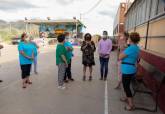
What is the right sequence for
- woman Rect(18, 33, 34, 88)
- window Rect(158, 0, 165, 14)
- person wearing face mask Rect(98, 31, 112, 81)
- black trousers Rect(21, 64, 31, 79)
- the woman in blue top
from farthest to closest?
person wearing face mask Rect(98, 31, 112, 81) < black trousers Rect(21, 64, 31, 79) < woman Rect(18, 33, 34, 88) < window Rect(158, 0, 165, 14) < the woman in blue top

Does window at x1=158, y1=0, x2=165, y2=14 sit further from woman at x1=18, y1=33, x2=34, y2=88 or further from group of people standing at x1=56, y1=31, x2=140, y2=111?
woman at x1=18, y1=33, x2=34, y2=88

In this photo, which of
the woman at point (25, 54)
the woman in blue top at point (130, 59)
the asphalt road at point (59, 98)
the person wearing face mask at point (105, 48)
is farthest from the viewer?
the person wearing face mask at point (105, 48)

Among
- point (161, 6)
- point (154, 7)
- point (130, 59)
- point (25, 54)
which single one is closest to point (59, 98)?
point (25, 54)

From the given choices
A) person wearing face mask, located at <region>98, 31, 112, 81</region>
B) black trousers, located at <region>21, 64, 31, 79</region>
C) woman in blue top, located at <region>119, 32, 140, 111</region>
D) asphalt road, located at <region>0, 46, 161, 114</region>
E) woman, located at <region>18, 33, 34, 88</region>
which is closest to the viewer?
woman in blue top, located at <region>119, 32, 140, 111</region>

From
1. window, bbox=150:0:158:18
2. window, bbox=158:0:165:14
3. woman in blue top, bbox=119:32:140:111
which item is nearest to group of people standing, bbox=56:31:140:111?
woman in blue top, bbox=119:32:140:111

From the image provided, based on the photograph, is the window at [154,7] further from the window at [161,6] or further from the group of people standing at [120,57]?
the group of people standing at [120,57]

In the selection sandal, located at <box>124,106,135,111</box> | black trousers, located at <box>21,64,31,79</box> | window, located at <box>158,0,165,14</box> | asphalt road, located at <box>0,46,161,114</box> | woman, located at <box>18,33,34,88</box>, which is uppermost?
window, located at <box>158,0,165,14</box>

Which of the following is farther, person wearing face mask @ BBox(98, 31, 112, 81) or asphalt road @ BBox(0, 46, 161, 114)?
person wearing face mask @ BBox(98, 31, 112, 81)

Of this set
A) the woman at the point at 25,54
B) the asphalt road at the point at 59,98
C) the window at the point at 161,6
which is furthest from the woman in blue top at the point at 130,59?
the woman at the point at 25,54

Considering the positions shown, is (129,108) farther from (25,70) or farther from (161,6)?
(25,70)

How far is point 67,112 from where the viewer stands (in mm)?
4562

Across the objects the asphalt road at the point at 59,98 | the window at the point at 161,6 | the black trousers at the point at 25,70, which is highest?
the window at the point at 161,6

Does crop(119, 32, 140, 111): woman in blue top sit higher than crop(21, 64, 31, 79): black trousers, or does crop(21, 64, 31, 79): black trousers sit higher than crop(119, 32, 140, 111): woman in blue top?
crop(119, 32, 140, 111): woman in blue top

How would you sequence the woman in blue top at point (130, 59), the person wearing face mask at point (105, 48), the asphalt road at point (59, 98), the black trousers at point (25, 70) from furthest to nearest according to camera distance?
the person wearing face mask at point (105, 48) < the black trousers at point (25, 70) < the asphalt road at point (59, 98) < the woman in blue top at point (130, 59)
